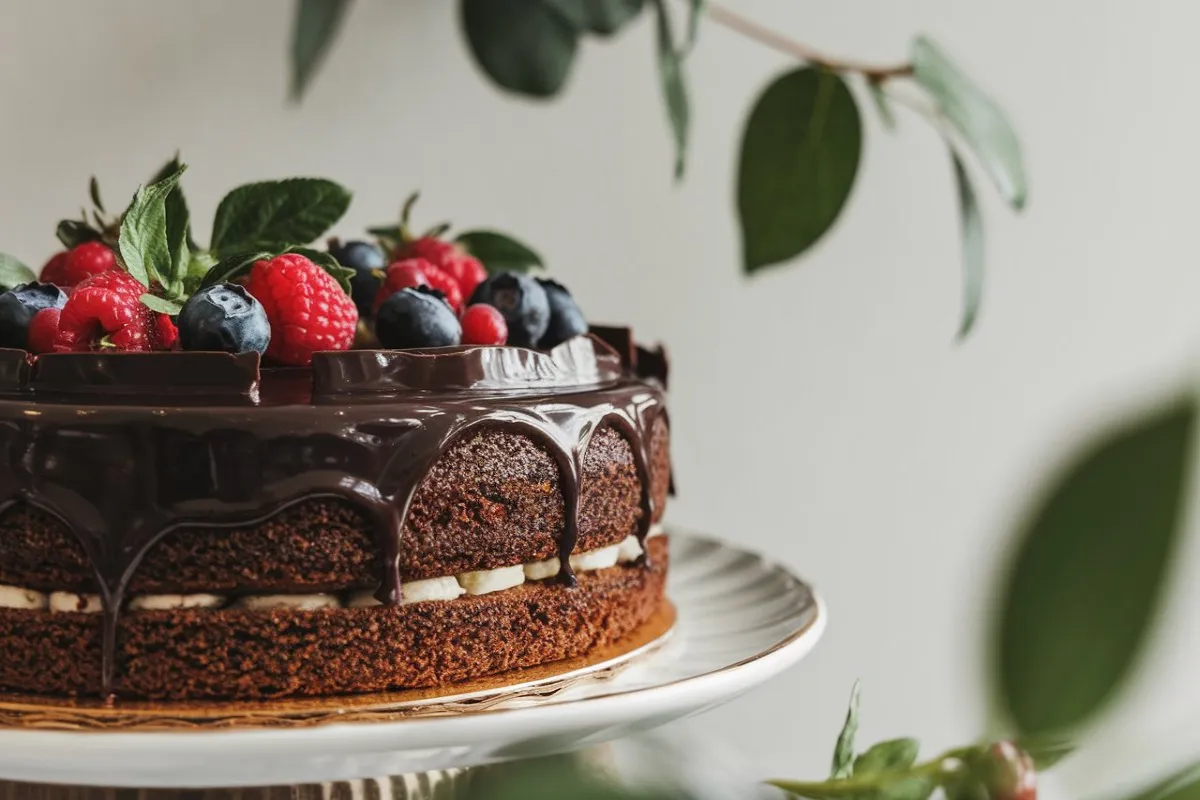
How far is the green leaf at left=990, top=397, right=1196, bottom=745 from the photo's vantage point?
17 centimetres

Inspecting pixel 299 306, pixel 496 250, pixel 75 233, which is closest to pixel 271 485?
pixel 299 306

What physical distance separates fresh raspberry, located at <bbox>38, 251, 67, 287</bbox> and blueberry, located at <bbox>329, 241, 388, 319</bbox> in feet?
1.00

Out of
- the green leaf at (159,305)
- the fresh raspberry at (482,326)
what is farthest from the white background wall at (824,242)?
the green leaf at (159,305)

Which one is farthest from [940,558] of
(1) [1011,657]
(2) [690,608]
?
(1) [1011,657]

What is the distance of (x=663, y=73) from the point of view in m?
1.58

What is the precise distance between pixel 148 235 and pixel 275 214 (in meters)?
0.16

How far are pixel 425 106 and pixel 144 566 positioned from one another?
132 centimetres

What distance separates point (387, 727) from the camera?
2.92 ft

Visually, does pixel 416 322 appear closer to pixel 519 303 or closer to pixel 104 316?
pixel 519 303

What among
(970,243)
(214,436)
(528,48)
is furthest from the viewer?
(528,48)

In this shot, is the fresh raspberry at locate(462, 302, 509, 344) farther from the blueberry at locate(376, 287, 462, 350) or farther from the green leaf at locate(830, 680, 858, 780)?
the green leaf at locate(830, 680, 858, 780)

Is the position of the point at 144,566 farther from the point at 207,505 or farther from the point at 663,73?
the point at 663,73

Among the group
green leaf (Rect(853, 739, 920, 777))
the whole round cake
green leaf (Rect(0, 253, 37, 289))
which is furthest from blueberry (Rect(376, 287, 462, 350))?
green leaf (Rect(853, 739, 920, 777))

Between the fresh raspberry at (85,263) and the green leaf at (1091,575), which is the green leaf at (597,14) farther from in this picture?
the green leaf at (1091,575)
